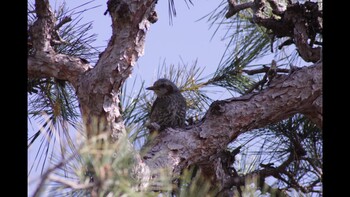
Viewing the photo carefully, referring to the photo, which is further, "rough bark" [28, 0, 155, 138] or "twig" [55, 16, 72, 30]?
"twig" [55, 16, 72, 30]

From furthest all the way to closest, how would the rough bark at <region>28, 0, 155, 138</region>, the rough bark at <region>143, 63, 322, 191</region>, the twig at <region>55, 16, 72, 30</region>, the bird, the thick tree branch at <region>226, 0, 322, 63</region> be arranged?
the bird < the thick tree branch at <region>226, 0, 322, 63</region> < the twig at <region>55, 16, 72, 30</region> < the rough bark at <region>143, 63, 322, 191</region> < the rough bark at <region>28, 0, 155, 138</region>

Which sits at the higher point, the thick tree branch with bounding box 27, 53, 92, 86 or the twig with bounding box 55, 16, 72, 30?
the twig with bounding box 55, 16, 72, 30

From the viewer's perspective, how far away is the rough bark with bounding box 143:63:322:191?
7.50 ft

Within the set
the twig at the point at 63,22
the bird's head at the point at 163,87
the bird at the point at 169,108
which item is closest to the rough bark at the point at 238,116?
the twig at the point at 63,22

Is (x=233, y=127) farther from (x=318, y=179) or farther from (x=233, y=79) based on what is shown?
(x=233, y=79)

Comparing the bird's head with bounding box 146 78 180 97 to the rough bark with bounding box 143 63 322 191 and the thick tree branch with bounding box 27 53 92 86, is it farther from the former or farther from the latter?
the thick tree branch with bounding box 27 53 92 86

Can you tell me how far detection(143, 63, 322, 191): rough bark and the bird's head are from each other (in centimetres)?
97

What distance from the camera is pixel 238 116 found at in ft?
7.83

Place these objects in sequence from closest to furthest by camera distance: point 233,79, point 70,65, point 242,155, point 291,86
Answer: point 70,65 → point 291,86 → point 242,155 → point 233,79

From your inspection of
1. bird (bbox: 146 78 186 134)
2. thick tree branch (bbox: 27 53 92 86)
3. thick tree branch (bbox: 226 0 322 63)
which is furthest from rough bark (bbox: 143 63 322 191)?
bird (bbox: 146 78 186 134)
